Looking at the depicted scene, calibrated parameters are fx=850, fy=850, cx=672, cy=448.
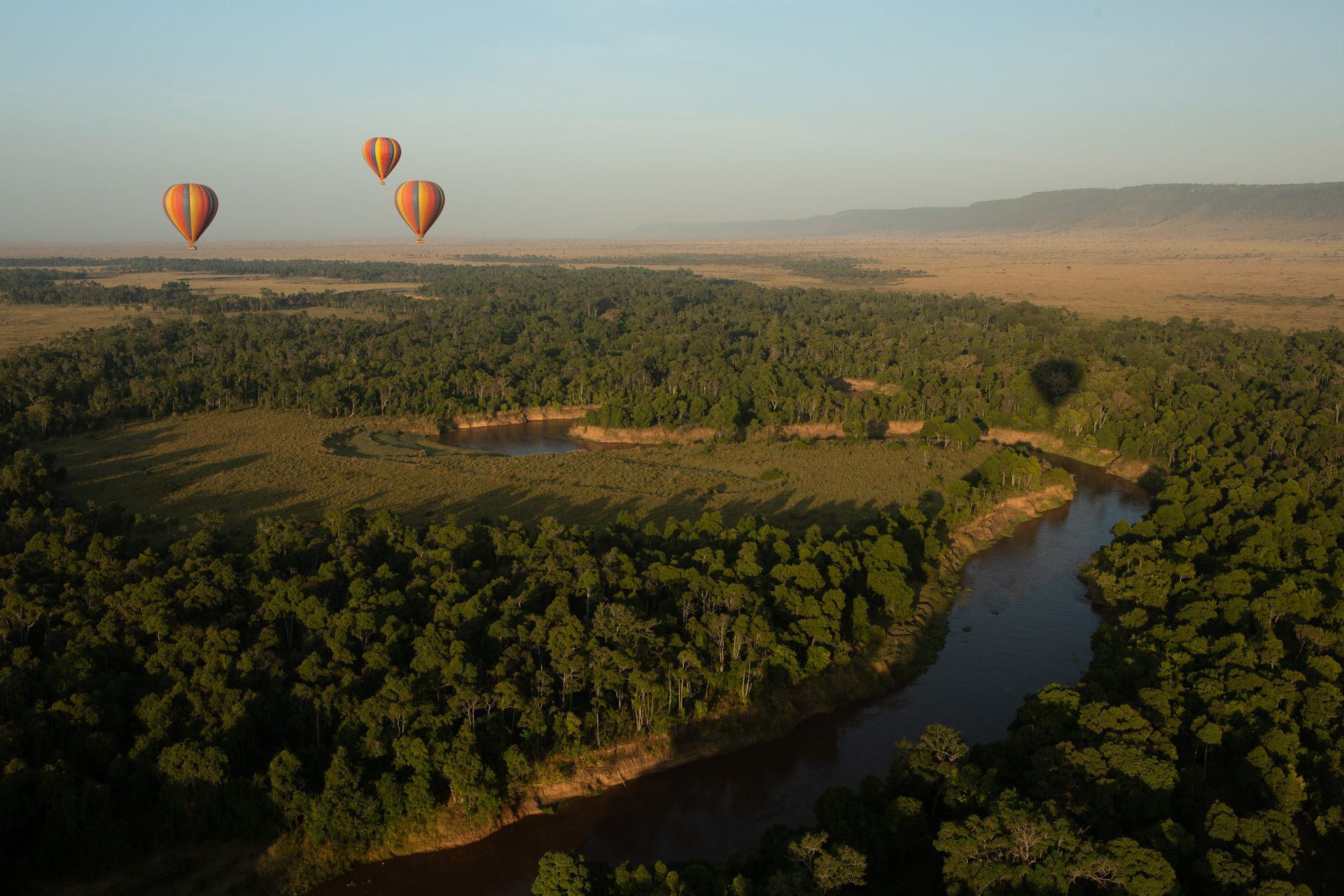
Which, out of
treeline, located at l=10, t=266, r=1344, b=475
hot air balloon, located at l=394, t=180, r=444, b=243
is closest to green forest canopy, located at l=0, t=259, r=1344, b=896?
treeline, located at l=10, t=266, r=1344, b=475

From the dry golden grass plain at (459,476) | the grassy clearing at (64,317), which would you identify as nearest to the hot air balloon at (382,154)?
the dry golden grass plain at (459,476)

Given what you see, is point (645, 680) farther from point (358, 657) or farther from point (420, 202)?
point (420, 202)

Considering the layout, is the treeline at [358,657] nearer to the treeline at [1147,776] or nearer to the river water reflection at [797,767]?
the river water reflection at [797,767]

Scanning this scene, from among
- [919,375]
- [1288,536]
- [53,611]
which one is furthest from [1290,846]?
[919,375]

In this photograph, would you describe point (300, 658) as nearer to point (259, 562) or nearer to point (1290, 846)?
point (259, 562)

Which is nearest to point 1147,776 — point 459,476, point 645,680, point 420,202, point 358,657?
point 645,680

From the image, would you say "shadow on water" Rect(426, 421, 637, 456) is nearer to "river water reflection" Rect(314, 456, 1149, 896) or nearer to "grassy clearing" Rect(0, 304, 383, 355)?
"river water reflection" Rect(314, 456, 1149, 896)
